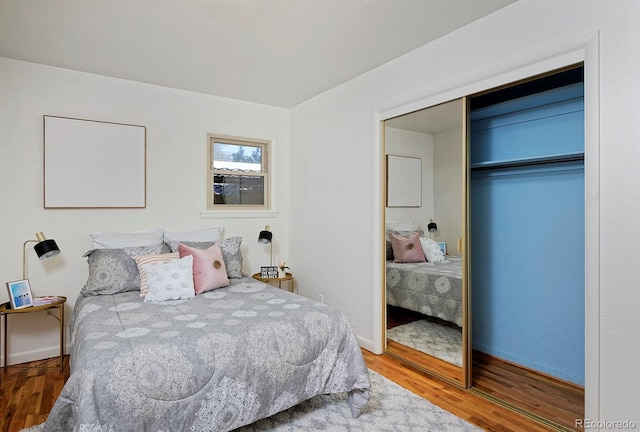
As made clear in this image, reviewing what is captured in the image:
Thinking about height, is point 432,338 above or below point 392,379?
above

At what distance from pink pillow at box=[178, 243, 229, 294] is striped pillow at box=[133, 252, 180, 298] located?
99mm

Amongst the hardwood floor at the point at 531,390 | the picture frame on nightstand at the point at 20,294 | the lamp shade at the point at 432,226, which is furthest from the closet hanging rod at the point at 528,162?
the picture frame on nightstand at the point at 20,294

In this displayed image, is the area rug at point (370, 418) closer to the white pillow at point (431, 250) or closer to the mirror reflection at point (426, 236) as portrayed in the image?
the mirror reflection at point (426, 236)

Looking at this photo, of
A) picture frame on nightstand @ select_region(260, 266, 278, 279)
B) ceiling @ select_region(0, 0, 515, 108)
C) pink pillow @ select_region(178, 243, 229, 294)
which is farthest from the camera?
picture frame on nightstand @ select_region(260, 266, 278, 279)

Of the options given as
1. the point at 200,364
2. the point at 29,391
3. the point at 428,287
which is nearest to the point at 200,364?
the point at 200,364

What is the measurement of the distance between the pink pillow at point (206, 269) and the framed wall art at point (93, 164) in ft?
2.87

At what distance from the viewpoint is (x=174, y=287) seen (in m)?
2.92

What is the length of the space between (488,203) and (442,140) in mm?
755

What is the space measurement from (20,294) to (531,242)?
4068 mm

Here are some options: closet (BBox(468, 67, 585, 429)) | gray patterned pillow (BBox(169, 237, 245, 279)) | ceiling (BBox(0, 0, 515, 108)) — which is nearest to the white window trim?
gray patterned pillow (BBox(169, 237, 245, 279))

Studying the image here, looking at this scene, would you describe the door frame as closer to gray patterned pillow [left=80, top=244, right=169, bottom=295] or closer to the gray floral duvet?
the gray floral duvet

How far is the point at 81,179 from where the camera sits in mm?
3438

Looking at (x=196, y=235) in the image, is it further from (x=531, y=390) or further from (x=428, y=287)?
(x=531, y=390)

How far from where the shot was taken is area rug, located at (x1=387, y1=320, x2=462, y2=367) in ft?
9.98
